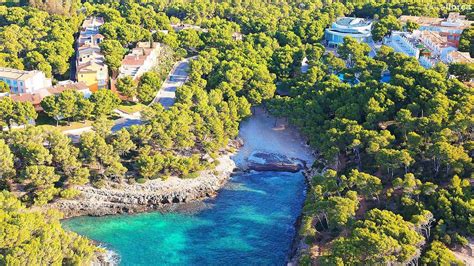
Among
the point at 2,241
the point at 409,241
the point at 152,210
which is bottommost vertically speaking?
the point at 152,210

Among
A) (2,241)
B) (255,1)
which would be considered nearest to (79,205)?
(2,241)

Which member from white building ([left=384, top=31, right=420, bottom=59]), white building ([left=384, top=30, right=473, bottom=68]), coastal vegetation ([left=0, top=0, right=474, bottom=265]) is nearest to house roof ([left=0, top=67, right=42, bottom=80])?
coastal vegetation ([left=0, top=0, right=474, bottom=265])

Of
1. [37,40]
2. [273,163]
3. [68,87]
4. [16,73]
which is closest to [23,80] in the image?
[16,73]

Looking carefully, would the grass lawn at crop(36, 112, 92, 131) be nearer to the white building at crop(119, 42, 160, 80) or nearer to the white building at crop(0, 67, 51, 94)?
the white building at crop(0, 67, 51, 94)

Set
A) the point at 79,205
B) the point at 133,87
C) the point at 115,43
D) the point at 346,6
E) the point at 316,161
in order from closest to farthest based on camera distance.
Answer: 1. the point at 79,205
2. the point at 316,161
3. the point at 133,87
4. the point at 115,43
5. the point at 346,6

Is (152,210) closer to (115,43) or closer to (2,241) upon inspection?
(2,241)

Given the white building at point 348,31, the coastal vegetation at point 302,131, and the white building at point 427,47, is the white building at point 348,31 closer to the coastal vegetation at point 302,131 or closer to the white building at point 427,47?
the coastal vegetation at point 302,131
